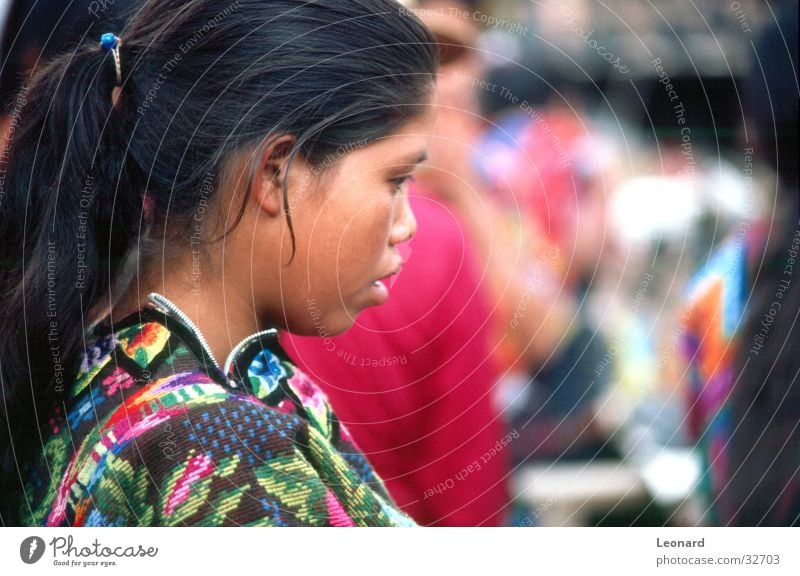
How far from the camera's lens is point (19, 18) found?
0.89 m

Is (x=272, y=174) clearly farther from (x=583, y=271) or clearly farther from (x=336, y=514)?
(x=583, y=271)

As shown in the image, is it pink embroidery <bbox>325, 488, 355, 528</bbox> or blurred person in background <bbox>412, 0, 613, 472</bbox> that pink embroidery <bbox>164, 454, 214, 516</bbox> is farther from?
blurred person in background <bbox>412, 0, 613, 472</bbox>

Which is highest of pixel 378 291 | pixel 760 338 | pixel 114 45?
pixel 114 45

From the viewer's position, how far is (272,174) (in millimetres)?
723

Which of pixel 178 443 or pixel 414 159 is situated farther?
pixel 414 159

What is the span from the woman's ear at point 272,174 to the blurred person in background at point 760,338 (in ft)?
1.81

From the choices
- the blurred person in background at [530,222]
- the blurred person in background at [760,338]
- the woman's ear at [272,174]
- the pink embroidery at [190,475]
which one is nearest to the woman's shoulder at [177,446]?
the pink embroidery at [190,475]

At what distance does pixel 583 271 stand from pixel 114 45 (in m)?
0.61

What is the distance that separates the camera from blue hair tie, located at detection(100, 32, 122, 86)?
721 mm
